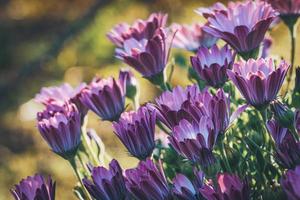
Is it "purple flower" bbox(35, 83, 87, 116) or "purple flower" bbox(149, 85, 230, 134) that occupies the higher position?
"purple flower" bbox(35, 83, 87, 116)

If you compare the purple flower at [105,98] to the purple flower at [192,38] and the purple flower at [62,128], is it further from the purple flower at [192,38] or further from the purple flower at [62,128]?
the purple flower at [192,38]

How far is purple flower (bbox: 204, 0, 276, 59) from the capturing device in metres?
0.83

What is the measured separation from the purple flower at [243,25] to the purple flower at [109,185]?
0.21m

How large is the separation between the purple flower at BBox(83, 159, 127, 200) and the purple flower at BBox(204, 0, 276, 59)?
8.4 inches

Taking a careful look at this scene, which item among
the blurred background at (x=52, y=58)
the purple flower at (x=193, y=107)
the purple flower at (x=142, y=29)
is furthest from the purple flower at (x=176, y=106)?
the blurred background at (x=52, y=58)

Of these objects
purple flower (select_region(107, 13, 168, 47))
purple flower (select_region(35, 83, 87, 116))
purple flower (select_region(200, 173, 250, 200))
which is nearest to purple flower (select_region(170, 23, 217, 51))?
purple flower (select_region(107, 13, 168, 47))

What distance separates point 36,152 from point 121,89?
203cm

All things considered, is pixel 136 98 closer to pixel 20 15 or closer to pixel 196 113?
pixel 196 113

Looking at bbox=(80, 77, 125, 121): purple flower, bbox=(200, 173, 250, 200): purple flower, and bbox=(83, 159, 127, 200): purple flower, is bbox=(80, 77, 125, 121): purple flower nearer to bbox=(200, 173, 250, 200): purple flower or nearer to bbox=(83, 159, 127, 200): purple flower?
bbox=(83, 159, 127, 200): purple flower

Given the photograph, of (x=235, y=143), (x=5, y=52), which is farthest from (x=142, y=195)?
(x=5, y=52)

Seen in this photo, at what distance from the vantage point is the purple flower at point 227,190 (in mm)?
642

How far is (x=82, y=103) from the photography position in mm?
925

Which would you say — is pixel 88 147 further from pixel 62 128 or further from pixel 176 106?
pixel 176 106

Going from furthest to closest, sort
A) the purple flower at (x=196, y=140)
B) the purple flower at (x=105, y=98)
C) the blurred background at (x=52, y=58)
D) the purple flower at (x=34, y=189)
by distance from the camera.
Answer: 1. the blurred background at (x=52, y=58)
2. the purple flower at (x=105, y=98)
3. the purple flower at (x=34, y=189)
4. the purple flower at (x=196, y=140)
